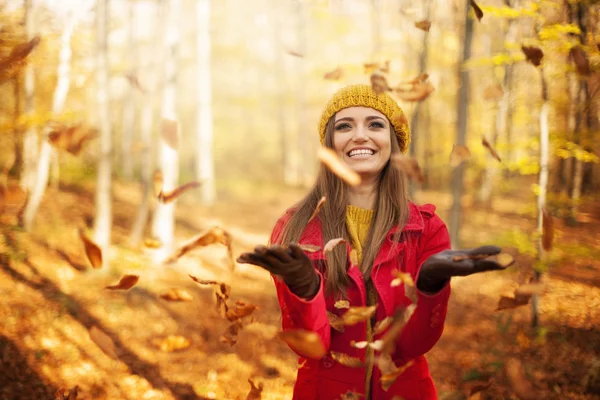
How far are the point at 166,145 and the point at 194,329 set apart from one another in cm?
311

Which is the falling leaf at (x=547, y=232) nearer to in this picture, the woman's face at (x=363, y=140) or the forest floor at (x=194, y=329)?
the woman's face at (x=363, y=140)

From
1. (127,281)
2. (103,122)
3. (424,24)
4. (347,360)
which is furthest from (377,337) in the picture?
(103,122)

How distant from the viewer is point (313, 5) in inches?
682

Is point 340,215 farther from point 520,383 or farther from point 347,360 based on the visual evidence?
point 520,383

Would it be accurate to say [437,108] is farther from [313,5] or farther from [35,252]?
[35,252]

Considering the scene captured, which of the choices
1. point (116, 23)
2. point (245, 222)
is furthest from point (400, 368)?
point (116, 23)

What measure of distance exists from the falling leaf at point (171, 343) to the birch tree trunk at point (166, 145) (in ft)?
7.61

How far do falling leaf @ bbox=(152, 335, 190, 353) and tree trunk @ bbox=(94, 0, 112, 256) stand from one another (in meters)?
2.11

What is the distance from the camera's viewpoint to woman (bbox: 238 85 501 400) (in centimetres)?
142

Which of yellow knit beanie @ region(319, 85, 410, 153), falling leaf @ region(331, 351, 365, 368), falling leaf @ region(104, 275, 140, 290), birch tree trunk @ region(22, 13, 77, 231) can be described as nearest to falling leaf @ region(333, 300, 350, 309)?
falling leaf @ region(331, 351, 365, 368)

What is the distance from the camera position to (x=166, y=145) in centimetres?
708

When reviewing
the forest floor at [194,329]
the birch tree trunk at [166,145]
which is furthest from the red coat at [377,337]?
the birch tree trunk at [166,145]

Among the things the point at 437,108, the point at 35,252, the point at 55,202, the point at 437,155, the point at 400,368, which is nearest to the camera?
the point at 400,368

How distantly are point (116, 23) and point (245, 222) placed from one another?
719cm
